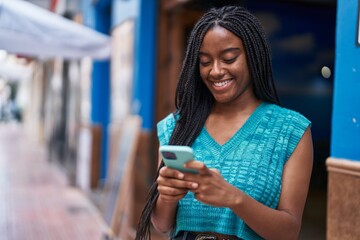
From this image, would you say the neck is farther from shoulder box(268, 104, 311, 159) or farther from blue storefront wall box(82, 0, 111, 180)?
blue storefront wall box(82, 0, 111, 180)

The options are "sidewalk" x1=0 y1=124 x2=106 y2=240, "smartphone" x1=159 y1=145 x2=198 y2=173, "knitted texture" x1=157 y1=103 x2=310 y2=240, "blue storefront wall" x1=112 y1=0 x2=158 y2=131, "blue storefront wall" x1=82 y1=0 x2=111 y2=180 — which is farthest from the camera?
"blue storefront wall" x1=82 y1=0 x2=111 y2=180

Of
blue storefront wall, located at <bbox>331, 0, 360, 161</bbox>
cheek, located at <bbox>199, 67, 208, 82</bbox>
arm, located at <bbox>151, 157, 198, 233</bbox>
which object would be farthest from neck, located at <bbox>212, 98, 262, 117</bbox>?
blue storefront wall, located at <bbox>331, 0, 360, 161</bbox>

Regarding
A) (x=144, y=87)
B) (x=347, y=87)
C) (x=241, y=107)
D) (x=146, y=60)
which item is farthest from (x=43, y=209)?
(x=241, y=107)

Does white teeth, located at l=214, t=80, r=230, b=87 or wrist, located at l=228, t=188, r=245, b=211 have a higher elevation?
white teeth, located at l=214, t=80, r=230, b=87

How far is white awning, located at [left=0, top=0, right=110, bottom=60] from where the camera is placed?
15.1ft

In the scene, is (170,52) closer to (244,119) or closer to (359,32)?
(359,32)

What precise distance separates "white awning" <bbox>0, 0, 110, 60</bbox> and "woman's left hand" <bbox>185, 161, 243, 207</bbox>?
369 centimetres

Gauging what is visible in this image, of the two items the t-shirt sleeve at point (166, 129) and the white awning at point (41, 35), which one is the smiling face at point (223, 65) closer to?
the t-shirt sleeve at point (166, 129)

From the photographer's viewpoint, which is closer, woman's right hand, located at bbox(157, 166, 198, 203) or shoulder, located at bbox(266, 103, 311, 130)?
woman's right hand, located at bbox(157, 166, 198, 203)

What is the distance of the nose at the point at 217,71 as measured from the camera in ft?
5.07

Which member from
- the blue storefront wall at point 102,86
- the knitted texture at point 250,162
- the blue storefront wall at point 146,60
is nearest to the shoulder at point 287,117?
the knitted texture at point 250,162

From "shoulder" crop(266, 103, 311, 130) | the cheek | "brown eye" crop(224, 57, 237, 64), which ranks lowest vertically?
"shoulder" crop(266, 103, 311, 130)

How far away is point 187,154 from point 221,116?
44cm

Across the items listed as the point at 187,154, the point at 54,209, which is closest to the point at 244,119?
the point at 187,154
